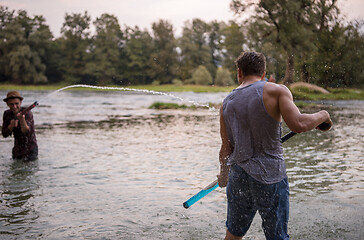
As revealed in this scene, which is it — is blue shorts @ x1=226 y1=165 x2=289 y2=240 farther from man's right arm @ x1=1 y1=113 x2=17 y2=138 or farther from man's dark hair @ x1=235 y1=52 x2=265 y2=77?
man's right arm @ x1=1 y1=113 x2=17 y2=138

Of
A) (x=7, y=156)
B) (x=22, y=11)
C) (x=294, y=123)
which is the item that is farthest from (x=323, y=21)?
(x=22, y=11)

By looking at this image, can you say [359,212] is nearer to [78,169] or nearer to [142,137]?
[78,169]

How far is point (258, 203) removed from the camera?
9.91 feet

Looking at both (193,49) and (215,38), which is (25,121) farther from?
(215,38)

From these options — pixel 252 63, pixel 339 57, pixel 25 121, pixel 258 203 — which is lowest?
pixel 258 203

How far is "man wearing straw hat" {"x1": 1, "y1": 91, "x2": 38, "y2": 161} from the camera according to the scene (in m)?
7.74

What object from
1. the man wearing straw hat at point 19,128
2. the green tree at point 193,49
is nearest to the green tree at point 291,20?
the green tree at point 193,49

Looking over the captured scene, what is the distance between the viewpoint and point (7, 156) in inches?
366

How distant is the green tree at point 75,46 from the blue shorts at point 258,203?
7541 cm

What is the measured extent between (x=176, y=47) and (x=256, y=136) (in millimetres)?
76629

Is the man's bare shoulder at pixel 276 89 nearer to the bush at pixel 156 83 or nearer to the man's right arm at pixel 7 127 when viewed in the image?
the man's right arm at pixel 7 127

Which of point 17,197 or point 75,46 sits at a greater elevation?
point 75,46

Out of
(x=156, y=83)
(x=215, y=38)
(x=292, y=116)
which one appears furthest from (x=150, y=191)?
(x=215, y=38)

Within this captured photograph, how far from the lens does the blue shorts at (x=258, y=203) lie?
2.97 meters
